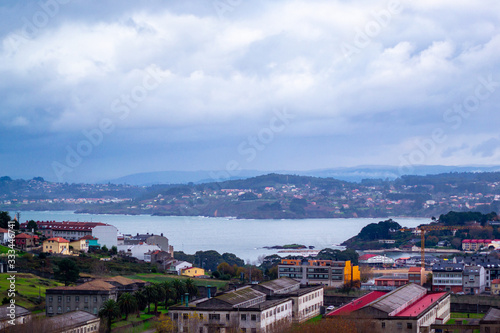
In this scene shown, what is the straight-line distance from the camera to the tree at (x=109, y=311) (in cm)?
1324

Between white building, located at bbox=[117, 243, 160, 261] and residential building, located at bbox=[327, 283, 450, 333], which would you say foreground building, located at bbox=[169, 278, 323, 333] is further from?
white building, located at bbox=[117, 243, 160, 261]

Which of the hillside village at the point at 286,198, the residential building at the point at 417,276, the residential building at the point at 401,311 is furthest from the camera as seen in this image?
the hillside village at the point at 286,198

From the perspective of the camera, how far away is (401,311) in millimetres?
14195

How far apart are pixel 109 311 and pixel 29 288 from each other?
12.6 feet

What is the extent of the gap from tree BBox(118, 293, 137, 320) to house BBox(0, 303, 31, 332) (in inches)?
70.3

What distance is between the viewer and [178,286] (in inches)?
630

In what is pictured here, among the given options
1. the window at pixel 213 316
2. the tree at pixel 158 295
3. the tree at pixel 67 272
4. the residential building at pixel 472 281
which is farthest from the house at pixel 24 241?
the residential building at pixel 472 281

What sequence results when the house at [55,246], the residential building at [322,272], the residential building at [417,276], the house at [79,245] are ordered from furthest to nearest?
A: 1. the house at [79,245]
2. the house at [55,246]
3. the residential building at [322,272]
4. the residential building at [417,276]

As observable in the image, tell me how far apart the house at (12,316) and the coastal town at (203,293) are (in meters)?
0.03

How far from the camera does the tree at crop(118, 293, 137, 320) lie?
13.9 m

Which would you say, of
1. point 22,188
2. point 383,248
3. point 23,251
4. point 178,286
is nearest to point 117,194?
point 22,188

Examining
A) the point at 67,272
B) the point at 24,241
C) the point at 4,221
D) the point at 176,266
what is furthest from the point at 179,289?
the point at 4,221

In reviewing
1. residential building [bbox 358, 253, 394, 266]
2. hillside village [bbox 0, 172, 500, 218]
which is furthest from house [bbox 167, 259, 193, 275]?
hillside village [bbox 0, 172, 500, 218]

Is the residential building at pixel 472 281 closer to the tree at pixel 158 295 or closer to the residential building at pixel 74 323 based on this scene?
the tree at pixel 158 295
